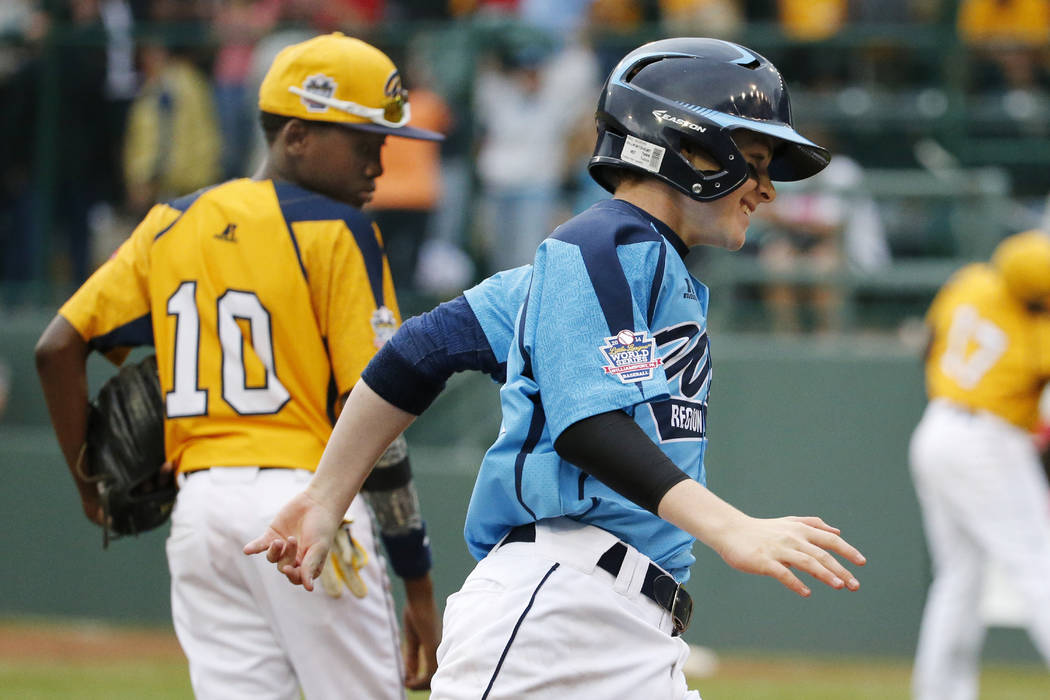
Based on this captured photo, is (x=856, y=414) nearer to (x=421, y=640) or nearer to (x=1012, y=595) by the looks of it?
(x=1012, y=595)

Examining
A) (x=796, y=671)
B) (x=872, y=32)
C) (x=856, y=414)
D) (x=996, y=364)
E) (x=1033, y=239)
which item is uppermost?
(x=872, y=32)

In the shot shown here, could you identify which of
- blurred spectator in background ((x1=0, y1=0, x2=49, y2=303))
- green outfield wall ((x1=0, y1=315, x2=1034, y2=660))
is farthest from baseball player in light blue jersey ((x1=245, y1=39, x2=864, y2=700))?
blurred spectator in background ((x1=0, y1=0, x2=49, y2=303))

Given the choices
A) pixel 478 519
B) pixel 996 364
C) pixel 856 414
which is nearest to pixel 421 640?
pixel 478 519

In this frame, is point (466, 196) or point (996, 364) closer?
point (996, 364)

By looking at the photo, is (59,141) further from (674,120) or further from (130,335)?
(674,120)

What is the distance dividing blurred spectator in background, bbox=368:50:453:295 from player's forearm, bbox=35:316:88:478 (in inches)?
230

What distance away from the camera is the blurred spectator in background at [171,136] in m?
9.87

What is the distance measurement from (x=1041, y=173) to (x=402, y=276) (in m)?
4.76

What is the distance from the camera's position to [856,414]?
9641 mm

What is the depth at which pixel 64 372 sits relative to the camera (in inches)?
149

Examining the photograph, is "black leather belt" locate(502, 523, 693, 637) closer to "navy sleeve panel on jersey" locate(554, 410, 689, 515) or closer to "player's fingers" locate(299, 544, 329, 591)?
"navy sleeve panel on jersey" locate(554, 410, 689, 515)

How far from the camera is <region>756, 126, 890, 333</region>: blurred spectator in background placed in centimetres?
949

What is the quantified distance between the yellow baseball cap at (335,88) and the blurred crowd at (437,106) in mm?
5641

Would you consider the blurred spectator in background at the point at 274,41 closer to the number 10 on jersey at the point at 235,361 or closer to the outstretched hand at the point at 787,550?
the number 10 on jersey at the point at 235,361
